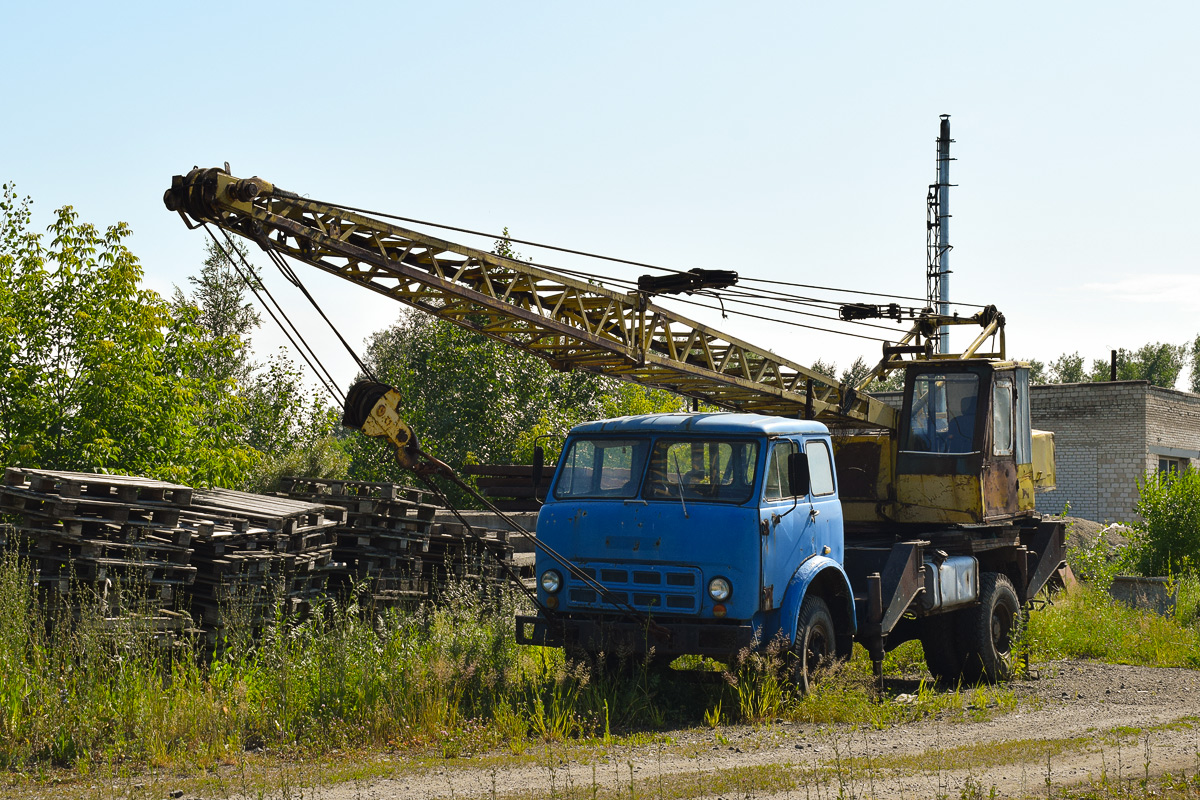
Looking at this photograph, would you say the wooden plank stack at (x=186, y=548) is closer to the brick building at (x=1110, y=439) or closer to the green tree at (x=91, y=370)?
the green tree at (x=91, y=370)

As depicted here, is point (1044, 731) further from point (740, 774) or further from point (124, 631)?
point (124, 631)

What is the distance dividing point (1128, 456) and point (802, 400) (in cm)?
1800

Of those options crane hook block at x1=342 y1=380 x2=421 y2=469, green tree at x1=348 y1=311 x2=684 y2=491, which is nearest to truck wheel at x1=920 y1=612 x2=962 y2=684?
crane hook block at x1=342 y1=380 x2=421 y2=469

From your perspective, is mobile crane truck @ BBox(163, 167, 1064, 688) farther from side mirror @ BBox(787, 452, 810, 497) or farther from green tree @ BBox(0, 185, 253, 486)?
green tree @ BBox(0, 185, 253, 486)

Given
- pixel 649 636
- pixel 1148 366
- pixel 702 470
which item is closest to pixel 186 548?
pixel 649 636

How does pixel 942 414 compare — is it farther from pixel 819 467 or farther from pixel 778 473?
pixel 778 473

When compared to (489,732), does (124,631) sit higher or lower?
higher

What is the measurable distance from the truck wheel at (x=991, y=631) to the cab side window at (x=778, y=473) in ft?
11.9

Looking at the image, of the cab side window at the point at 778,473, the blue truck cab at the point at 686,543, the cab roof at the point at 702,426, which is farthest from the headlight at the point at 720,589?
the cab roof at the point at 702,426

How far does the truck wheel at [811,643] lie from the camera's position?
8.49 meters

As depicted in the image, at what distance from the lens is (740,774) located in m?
6.54

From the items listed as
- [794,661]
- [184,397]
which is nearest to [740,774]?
[794,661]

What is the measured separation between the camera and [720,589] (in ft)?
27.1

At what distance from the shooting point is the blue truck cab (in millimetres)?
8281
